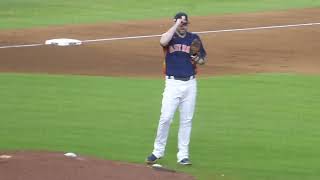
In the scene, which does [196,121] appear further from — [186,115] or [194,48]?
[194,48]

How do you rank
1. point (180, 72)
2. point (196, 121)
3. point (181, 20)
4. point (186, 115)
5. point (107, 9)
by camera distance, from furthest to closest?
point (107, 9) → point (196, 121) → point (186, 115) → point (180, 72) → point (181, 20)

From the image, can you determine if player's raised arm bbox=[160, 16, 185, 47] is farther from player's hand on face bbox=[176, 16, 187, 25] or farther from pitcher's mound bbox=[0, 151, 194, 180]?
pitcher's mound bbox=[0, 151, 194, 180]

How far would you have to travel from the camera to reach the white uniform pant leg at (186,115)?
12.5 metres

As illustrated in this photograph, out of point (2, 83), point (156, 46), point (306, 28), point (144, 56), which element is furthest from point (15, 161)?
point (306, 28)

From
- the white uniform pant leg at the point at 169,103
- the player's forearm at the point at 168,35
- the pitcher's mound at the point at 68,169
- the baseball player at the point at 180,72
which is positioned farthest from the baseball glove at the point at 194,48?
the pitcher's mound at the point at 68,169

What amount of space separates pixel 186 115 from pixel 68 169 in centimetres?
227

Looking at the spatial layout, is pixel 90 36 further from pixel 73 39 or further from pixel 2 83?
pixel 2 83

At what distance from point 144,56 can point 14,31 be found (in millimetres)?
6547

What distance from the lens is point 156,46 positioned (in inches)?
1065

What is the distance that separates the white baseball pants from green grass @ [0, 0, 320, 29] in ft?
64.5

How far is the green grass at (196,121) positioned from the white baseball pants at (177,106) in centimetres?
30

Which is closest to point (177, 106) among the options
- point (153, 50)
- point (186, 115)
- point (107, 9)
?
point (186, 115)

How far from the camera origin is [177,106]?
12.6 metres

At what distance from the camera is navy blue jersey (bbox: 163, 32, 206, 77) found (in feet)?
40.9
